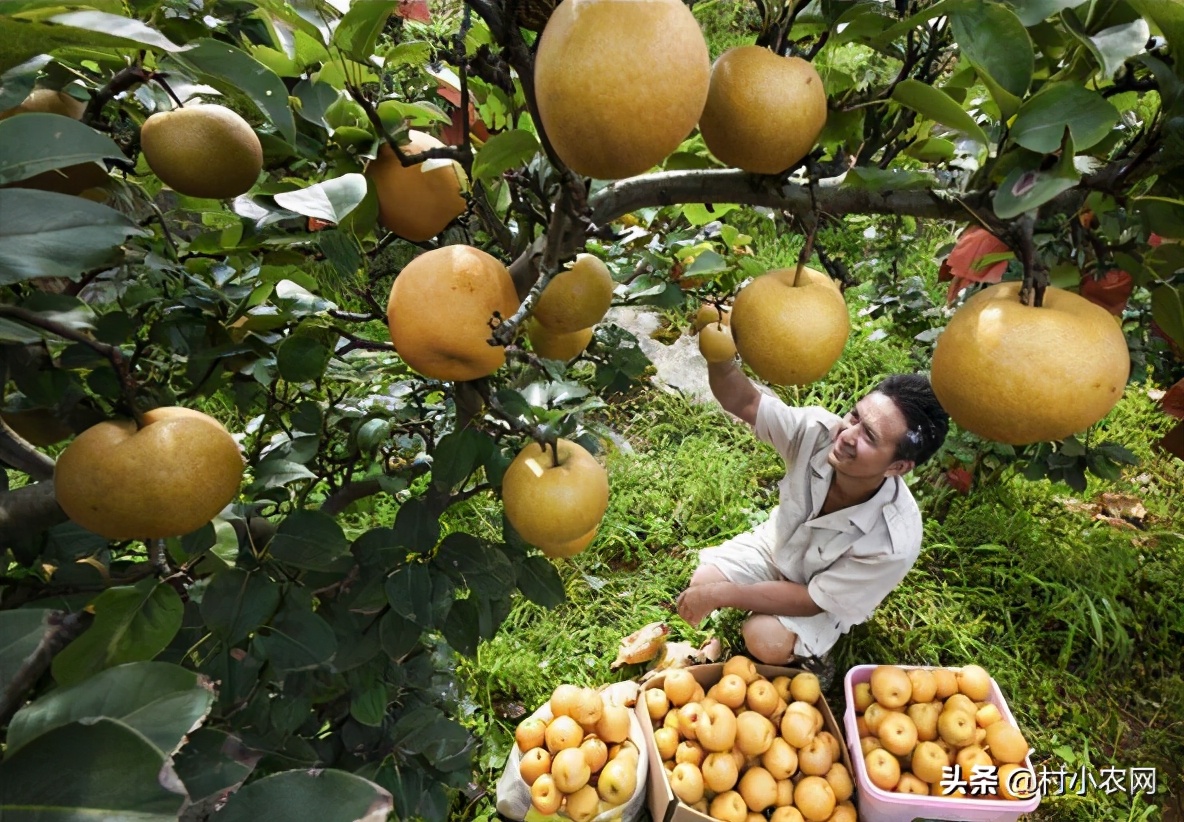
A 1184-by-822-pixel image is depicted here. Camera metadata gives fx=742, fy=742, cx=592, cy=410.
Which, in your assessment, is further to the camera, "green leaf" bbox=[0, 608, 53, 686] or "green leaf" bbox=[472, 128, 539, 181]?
"green leaf" bbox=[472, 128, 539, 181]

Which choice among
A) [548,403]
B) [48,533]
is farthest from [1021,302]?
[48,533]

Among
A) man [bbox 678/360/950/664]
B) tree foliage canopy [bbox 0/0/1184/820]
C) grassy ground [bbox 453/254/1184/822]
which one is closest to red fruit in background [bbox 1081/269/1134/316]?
tree foliage canopy [bbox 0/0/1184/820]

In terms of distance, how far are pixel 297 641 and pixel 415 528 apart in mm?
165

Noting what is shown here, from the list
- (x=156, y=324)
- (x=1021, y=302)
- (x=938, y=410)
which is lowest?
(x=938, y=410)

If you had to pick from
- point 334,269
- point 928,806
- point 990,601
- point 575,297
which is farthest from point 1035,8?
point 990,601

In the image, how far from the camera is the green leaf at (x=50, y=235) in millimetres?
391

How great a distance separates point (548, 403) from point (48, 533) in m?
0.56

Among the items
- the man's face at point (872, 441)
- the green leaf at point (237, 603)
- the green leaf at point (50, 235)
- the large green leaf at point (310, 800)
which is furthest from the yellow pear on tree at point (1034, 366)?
the man's face at point (872, 441)

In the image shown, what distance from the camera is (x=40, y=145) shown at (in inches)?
16.4

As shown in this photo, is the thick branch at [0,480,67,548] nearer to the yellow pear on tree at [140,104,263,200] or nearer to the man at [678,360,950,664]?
the yellow pear on tree at [140,104,263,200]

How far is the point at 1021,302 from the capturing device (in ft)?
1.66

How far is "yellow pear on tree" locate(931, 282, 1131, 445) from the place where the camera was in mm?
479

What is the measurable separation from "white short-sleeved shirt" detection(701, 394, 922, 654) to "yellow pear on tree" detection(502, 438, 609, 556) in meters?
1.19

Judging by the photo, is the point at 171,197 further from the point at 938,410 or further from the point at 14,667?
the point at 938,410
